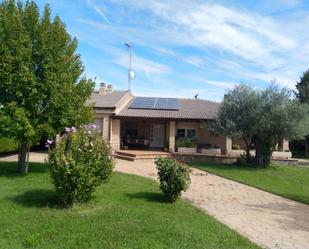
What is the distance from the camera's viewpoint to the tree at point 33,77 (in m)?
14.5

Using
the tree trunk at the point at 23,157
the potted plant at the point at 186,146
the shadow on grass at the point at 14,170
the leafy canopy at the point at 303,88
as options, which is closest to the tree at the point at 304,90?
the leafy canopy at the point at 303,88

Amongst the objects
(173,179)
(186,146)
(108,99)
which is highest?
(108,99)

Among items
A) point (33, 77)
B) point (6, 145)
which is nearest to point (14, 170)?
point (33, 77)

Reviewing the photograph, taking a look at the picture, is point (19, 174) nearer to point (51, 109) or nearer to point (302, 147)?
point (51, 109)

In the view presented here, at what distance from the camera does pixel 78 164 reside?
31.5 feet

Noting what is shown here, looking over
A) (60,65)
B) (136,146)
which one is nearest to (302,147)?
(136,146)

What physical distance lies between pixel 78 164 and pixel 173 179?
259 centimetres

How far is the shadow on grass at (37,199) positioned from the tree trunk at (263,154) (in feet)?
49.1

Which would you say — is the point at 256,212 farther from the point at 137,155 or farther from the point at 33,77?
the point at 137,155

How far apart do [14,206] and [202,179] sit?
9385 mm

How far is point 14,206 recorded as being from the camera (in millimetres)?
9867

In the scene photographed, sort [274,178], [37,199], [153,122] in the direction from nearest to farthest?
[37,199]
[274,178]
[153,122]

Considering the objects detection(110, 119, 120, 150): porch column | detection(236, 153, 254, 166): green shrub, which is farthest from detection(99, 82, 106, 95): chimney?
detection(236, 153, 254, 166): green shrub

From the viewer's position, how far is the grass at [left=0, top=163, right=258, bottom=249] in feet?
23.9
